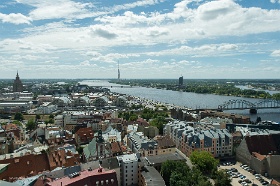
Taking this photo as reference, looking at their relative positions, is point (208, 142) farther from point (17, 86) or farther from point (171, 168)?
point (17, 86)

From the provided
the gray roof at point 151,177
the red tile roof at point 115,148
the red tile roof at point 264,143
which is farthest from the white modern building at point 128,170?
the red tile roof at point 264,143

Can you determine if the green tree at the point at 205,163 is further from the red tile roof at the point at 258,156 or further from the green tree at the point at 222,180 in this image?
the red tile roof at the point at 258,156

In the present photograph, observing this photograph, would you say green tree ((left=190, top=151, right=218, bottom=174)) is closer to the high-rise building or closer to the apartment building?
the apartment building

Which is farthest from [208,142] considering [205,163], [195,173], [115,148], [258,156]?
[115,148]

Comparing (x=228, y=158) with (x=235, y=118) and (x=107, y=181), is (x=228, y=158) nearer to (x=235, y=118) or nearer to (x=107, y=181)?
(x=107, y=181)

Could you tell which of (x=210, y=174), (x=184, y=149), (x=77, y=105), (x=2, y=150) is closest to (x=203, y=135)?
(x=184, y=149)

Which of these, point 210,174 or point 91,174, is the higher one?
point 91,174

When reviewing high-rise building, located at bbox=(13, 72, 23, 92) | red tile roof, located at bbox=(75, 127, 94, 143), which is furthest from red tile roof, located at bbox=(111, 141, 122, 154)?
high-rise building, located at bbox=(13, 72, 23, 92)

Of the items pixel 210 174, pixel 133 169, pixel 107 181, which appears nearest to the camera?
pixel 107 181
